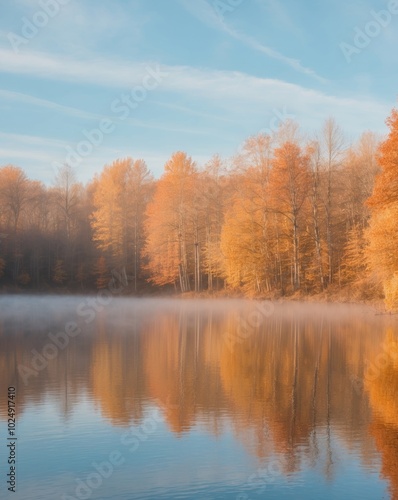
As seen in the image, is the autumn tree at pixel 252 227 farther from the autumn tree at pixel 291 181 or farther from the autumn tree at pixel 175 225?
the autumn tree at pixel 175 225

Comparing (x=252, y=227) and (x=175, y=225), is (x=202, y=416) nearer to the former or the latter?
(x=252, y=227)

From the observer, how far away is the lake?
965 cm

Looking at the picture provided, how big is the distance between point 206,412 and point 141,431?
1.90 m

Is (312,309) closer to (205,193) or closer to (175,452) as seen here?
(205,193)

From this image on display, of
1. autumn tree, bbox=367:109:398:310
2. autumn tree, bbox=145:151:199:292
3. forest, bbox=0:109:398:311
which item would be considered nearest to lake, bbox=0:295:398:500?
autumn tree, bbox=367:109:398:310

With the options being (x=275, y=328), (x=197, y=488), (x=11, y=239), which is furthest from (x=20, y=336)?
(x=11, y=239)

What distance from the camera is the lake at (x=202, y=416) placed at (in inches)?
380

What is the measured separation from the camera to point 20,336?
27.8 metres
